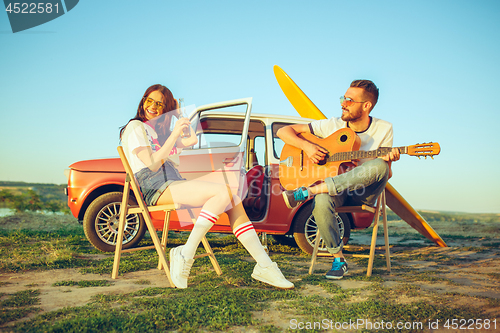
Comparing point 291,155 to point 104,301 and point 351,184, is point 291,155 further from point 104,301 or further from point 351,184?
point 104,301

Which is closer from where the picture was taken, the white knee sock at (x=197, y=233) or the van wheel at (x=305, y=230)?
the white knee sock at (x=197, y=233)

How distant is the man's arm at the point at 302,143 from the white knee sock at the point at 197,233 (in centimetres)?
136

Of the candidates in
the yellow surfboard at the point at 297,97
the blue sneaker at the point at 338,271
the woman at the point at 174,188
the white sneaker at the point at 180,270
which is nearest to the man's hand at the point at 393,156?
the blue sneaker at the point at 338,271

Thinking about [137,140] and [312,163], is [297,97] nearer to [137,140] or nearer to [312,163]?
[312,163]

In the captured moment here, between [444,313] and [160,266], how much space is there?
237 centimetres

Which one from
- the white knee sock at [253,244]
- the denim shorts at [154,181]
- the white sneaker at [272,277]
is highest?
the denim shorts at [154,181]

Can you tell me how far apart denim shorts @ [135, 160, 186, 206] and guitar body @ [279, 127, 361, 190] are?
149 cm

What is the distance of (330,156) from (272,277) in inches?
58.1

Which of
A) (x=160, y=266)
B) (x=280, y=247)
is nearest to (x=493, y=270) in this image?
(x=280, y=247)

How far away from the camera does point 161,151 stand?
2691mm

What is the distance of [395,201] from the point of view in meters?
5.34

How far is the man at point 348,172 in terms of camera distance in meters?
3.12

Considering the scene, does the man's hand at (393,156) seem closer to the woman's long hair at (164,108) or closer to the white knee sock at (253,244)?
the white knee sock at (253,244)

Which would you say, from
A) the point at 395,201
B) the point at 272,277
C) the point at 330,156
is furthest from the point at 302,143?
the point at 395,201
